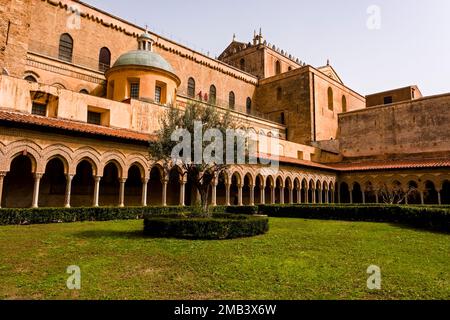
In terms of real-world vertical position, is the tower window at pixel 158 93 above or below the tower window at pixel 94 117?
above

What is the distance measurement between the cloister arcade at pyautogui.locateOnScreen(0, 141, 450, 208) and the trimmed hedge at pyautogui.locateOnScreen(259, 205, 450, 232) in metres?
4.64

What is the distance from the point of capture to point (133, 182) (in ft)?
72.3

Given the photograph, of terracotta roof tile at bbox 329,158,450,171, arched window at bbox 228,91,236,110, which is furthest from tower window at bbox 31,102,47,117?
terracotta roof tile at bbox 329,158,450,171

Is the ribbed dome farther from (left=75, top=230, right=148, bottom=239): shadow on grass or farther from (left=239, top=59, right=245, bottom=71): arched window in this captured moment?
(left=239, top=59, right=245, bottom=71): arched window

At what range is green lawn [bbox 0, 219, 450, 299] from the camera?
5.41 meters

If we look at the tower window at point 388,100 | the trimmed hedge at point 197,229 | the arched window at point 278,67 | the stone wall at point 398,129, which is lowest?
the trimmed hedge at point 197,229

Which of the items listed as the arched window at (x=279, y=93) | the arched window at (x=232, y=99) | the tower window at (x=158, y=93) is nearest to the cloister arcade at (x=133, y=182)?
the tower window at (x=158, y=93)

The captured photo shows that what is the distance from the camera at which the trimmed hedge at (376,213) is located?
1274cm

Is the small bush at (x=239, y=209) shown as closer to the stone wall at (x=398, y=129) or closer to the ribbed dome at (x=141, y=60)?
the ribbed dome at (x=141, y=60)

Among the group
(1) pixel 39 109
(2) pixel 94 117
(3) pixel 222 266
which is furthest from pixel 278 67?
(3) pixel 222 266

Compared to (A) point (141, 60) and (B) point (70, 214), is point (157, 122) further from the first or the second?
(B) point (70, 214)

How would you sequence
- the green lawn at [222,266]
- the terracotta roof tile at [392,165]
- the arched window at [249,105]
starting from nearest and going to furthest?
the green lawn at [222,266]
the terracotta roof tile at [392,165]
the arched window at [249,105]

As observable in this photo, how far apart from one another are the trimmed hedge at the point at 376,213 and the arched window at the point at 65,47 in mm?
18863

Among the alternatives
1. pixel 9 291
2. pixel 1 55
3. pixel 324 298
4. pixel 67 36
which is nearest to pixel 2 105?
pixel 1 55
